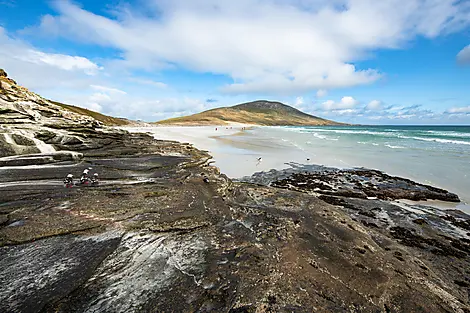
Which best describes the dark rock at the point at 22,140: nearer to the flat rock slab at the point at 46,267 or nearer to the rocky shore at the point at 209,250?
the rocky shore at the point at 209,250

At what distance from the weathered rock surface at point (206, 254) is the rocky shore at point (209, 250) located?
0.04m

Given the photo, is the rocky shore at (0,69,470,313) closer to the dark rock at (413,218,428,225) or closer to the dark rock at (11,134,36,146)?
the dark rock at (413,218,428,225)

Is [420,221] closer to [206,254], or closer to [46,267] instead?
[206,254]

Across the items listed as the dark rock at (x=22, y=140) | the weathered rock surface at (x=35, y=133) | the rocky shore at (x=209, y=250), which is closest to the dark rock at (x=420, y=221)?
the rocky shore at (x=209, y=250)

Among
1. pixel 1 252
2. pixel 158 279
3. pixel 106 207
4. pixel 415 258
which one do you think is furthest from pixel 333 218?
pixel 1 252

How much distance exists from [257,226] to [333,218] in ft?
12.8

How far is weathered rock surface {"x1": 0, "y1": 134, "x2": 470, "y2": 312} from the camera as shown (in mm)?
4910

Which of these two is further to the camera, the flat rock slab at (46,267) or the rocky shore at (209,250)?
the rocky shore at (209,250)

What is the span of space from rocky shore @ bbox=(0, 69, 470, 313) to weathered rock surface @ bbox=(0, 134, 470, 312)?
35 millimetres

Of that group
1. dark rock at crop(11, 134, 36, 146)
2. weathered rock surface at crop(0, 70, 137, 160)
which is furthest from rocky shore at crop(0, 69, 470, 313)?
dark rock at crop(11, 134, 36, 146)

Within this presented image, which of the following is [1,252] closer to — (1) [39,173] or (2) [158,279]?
(2) [158,279]

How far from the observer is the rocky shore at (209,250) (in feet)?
16.2

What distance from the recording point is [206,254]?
646cm

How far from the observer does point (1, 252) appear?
563cm
